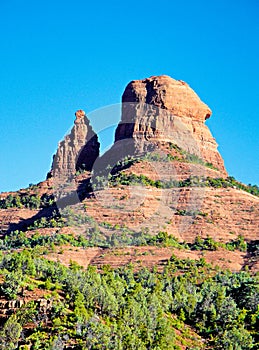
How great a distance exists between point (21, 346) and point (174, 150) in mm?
92566

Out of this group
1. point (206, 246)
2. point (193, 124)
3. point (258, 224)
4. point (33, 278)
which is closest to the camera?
point (33, 278)

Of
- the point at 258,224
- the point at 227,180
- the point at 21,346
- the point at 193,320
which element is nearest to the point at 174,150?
the point at 227,180

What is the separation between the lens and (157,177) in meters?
146

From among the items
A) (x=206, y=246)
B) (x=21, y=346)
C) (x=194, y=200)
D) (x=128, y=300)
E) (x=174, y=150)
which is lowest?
(x=21, y=346)

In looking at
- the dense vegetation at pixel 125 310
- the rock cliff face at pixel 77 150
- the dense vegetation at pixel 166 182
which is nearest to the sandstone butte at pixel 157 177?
the rock cliff face at pixel 77 150

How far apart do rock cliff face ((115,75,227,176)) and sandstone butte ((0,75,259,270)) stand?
0.20 m

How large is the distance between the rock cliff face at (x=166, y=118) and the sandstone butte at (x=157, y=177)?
0.20m

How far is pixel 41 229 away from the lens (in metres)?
133

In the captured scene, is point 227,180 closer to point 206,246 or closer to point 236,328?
point 206,246

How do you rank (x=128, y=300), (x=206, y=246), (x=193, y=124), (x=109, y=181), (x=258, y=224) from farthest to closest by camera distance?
(x=193, y=124), (x=109, y=181), (x=258, y=224), (x=206, y=246), (x=128, y=300)

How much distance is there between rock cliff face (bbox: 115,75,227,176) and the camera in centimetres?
16175

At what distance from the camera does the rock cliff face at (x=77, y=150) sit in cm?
16238

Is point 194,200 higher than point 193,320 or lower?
higher

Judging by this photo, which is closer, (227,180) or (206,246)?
(206,246)
